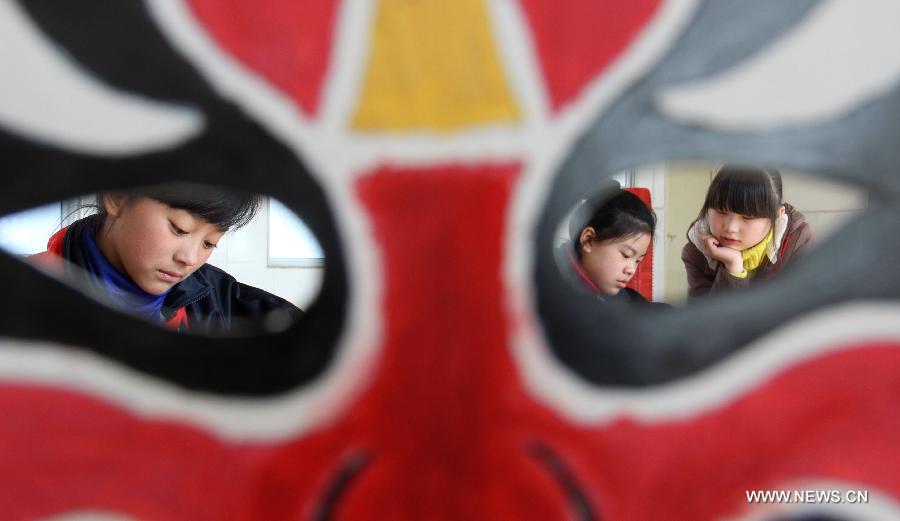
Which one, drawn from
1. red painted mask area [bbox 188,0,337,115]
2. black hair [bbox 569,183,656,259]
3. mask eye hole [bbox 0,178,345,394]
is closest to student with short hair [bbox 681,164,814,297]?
black hair [bbox 569,183,656,259]

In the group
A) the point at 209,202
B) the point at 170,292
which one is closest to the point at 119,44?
the point at 209,202

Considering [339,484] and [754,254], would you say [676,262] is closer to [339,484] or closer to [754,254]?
[754,254]

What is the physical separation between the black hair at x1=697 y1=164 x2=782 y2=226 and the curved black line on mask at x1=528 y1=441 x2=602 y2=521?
29.7 inches

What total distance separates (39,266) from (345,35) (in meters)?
0.23

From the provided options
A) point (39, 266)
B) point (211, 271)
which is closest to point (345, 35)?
point (39, 266)

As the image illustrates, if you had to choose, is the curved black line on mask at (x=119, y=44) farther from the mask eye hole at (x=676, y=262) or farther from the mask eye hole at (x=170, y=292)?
the mask eye hole at (x=676, y=262)

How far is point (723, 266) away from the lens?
121 centimetres

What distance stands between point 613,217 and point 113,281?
0.68 meters

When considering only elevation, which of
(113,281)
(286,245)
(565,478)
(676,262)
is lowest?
(565,478)

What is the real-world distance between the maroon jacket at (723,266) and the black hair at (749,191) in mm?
A: 136

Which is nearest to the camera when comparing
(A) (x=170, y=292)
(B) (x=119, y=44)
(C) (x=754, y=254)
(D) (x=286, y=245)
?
(B) (x=119, y=44)

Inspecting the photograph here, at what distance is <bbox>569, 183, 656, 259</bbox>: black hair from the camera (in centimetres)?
108

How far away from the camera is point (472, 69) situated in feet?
1.38

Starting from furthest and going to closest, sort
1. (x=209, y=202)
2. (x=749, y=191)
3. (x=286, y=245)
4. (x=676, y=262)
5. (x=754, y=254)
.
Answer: (x=286, y=245) < (x=676, y=262) < (x=754, y=254) < (x=749, y=191) < (x=209, y=202)
